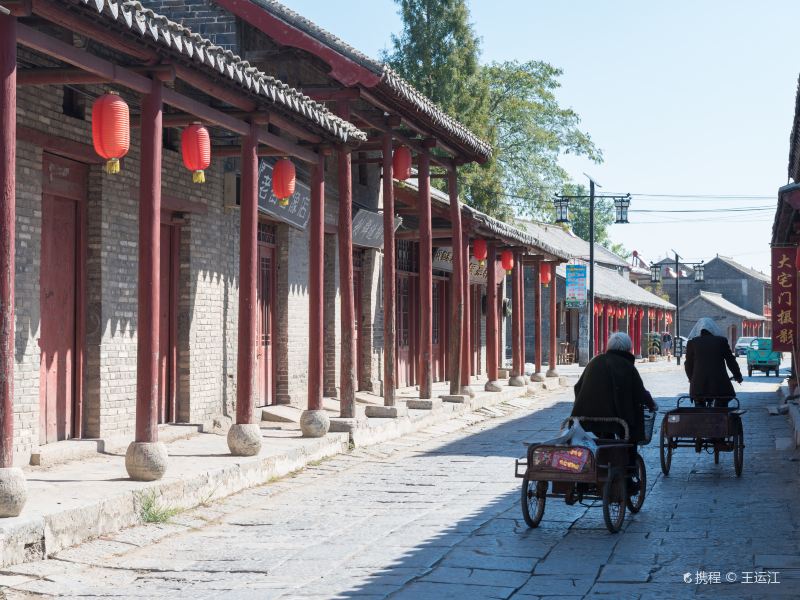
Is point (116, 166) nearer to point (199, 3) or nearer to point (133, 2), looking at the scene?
point (133, 2)

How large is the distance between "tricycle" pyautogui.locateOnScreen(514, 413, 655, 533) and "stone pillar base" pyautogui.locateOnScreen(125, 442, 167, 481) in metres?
2.76

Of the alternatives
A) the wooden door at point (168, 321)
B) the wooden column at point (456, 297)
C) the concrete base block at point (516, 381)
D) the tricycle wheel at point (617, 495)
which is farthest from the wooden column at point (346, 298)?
the concrete base block at point (516, 381)

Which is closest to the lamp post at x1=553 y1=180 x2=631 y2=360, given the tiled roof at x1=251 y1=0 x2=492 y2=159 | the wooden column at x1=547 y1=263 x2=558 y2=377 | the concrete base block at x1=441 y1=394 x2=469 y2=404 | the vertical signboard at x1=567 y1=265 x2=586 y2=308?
the vertical signboard at x1=567 y1=265 x2=586 y2=308

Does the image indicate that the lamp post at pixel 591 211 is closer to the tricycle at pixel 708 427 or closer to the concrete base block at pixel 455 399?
the concrete base block at pixel 455 399

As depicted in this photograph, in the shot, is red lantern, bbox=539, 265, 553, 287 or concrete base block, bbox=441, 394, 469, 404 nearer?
concrete base block, bbox=441, 394, 469, 404

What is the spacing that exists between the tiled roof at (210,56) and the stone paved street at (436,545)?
11.5 feet

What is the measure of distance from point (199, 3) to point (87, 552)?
8.94m

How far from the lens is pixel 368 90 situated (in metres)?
13.4

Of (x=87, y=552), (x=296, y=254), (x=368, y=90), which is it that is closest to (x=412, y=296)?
(x=296, y=254)

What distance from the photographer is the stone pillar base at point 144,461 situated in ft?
28.0

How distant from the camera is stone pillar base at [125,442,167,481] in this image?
852cm

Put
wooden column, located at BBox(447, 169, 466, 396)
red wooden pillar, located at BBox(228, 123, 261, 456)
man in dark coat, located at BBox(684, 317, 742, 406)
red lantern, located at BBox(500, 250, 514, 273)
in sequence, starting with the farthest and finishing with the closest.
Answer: red lantern, located at BBox(500, 250, 514, 273) → wooden column, located at BBox(447, 169, 466, 396) → man in dark coat, located at BBox(684, 317, 742, 406) → red wooden pillar, located at BBox(228, 123, 261, 456)

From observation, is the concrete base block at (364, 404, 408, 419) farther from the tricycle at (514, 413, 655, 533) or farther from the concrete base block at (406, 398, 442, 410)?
the tricycle at (514, 413, 655, 533)

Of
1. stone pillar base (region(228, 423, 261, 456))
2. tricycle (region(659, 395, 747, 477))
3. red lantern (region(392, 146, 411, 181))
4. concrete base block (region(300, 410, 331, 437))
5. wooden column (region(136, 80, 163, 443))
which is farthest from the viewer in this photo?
red lantern (region(392, 146, 411, 181))
